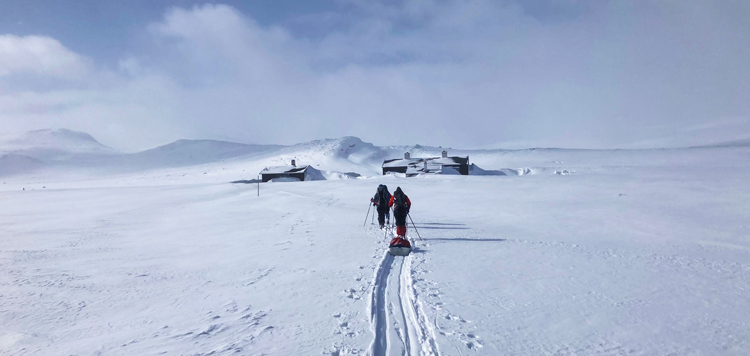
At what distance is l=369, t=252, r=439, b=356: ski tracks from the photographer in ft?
15.7

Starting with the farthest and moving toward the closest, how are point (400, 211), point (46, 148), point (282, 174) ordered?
point (46, 148) < point (282, 174) < point (400, 211)

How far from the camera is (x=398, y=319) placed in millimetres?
5648

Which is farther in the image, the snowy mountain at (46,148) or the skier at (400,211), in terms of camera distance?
the snowy mountain at (46,148)

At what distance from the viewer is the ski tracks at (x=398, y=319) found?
4.80 metres

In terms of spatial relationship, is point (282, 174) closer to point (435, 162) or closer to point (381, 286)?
point (435, 162)

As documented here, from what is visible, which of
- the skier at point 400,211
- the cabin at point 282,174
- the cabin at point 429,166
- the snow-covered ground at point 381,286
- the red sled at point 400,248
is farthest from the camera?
the cabin at point 282,174

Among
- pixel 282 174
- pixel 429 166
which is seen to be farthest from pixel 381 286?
Result: pixel 282 174

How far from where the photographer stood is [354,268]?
8852 millimetres

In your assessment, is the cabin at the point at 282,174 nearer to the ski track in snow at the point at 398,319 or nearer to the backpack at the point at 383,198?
the backpack at the point at 383,198

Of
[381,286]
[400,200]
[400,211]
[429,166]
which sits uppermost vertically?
[429,166]

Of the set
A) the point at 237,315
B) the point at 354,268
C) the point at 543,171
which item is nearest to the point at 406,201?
the point at 354,268

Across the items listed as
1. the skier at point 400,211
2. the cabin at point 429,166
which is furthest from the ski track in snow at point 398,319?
the cabin at point 429,166

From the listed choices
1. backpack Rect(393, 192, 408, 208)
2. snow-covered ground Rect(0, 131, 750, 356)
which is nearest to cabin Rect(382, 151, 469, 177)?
snow-covered ground Rect(0, 131, 750, 356)

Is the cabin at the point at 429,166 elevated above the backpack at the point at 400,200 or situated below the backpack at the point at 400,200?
above
